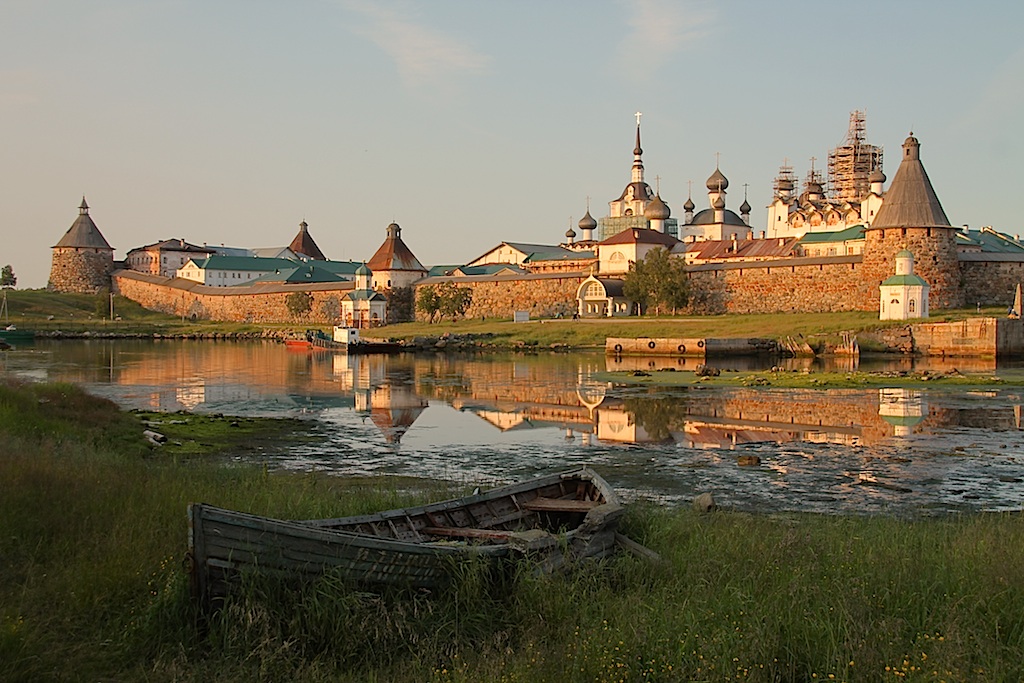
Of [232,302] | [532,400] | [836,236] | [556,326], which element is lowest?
[532,400]

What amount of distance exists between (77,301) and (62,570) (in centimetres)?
6996

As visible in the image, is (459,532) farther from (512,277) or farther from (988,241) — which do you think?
(988,241)

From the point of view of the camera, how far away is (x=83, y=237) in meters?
77.2

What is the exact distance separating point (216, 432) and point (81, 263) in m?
68.1

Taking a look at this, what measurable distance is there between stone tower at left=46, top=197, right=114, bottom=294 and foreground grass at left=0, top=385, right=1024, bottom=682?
75.4 meters

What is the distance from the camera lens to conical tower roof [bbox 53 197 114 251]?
76688 mm

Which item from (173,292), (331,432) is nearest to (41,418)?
(331,432)

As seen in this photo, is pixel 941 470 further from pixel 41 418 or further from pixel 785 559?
pixel 41 418

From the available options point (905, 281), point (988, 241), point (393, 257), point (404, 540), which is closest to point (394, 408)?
point (404, 540)

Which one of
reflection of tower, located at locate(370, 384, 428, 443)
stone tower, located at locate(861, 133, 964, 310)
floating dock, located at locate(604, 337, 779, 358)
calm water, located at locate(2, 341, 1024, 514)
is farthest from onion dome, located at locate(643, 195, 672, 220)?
reflection of tower, located at locate(370, 384, 428, 443)

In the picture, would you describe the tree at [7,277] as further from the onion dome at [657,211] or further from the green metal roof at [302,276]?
the onion dome at [657,211]

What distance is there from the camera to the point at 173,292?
2763 inches

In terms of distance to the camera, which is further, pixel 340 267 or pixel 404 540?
pixel 340 267

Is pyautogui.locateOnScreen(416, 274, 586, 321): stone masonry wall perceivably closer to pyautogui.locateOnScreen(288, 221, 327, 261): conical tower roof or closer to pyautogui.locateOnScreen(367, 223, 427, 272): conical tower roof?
pyautogui.locateOnScreen(367, 223, 427, 272): conical tower roof
